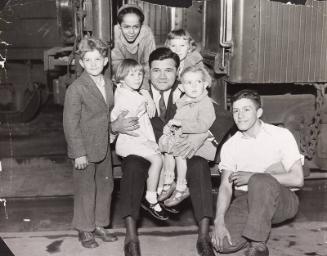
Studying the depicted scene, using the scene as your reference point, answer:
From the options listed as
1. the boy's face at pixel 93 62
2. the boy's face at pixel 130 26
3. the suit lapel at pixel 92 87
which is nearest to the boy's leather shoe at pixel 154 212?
the suit lapel at pixel 92 87

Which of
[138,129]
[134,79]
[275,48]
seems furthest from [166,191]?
[275,48]

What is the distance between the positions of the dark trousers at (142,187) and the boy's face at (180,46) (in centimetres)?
131

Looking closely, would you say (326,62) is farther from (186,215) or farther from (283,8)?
(186,215)

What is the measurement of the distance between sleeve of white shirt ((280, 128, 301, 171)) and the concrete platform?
57 cm

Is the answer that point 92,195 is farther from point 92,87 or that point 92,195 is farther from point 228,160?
point 228,160

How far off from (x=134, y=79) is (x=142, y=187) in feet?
2.58

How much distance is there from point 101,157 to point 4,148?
4.09 meters

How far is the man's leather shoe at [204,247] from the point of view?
3033 mm

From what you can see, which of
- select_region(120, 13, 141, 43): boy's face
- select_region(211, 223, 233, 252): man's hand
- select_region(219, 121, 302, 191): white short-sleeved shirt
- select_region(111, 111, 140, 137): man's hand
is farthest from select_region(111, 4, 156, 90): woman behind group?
select_region(211, 223, 233, 252): man's hand

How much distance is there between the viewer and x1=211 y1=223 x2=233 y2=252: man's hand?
3088 mm

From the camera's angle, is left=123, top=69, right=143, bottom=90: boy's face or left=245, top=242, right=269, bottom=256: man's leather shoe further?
left=123, top=69, right=143, bottom=90: boy's face

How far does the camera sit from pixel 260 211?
9.73ft

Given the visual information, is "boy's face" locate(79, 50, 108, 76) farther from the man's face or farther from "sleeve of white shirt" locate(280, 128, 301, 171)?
"sleeve of white shirt" locate(280, 128, 301, 171)

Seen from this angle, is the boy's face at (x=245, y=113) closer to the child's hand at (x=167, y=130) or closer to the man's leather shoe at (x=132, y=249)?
the child's hand at (x=167, y=130)
